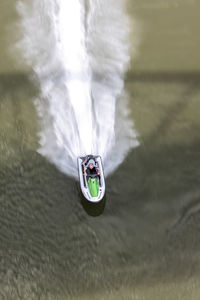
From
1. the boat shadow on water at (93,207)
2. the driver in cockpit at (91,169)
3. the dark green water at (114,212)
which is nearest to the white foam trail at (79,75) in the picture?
the dark green water at (114,212)

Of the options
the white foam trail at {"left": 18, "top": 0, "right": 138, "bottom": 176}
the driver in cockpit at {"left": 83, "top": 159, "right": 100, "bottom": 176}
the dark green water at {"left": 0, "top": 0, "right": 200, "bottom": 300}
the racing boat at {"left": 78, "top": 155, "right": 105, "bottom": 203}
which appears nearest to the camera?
the dark green water at {"left": 0, "top": 0, "right": 200, "bottom": 300}

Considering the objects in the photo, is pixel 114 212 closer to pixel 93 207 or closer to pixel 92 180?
pixel 93 207

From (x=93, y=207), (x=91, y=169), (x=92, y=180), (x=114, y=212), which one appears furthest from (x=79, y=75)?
(x=114, y=212)

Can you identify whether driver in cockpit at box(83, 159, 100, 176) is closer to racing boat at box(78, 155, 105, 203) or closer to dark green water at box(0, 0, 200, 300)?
racing boat at box(78, 155, 105, 203)

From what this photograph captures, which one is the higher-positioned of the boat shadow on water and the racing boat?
the racing boat

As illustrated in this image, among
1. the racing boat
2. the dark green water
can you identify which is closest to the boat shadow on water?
the dark green water

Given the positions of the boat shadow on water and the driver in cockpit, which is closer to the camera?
the boat shadow on water

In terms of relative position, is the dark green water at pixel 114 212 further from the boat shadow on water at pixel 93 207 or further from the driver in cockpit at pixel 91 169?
the driver in cockpit at pixel 91 169

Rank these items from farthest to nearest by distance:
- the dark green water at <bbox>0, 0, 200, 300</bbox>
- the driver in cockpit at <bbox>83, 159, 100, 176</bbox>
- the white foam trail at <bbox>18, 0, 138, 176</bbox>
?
1. the white foam trail at <bbox>18, 0, 138, 176</bbox>
2. the driver in cockpit at <bbox>83, 159, 100, 176</bbox>
3. the dark green water at <bbox>0, 0, 200, 300</bbox>
